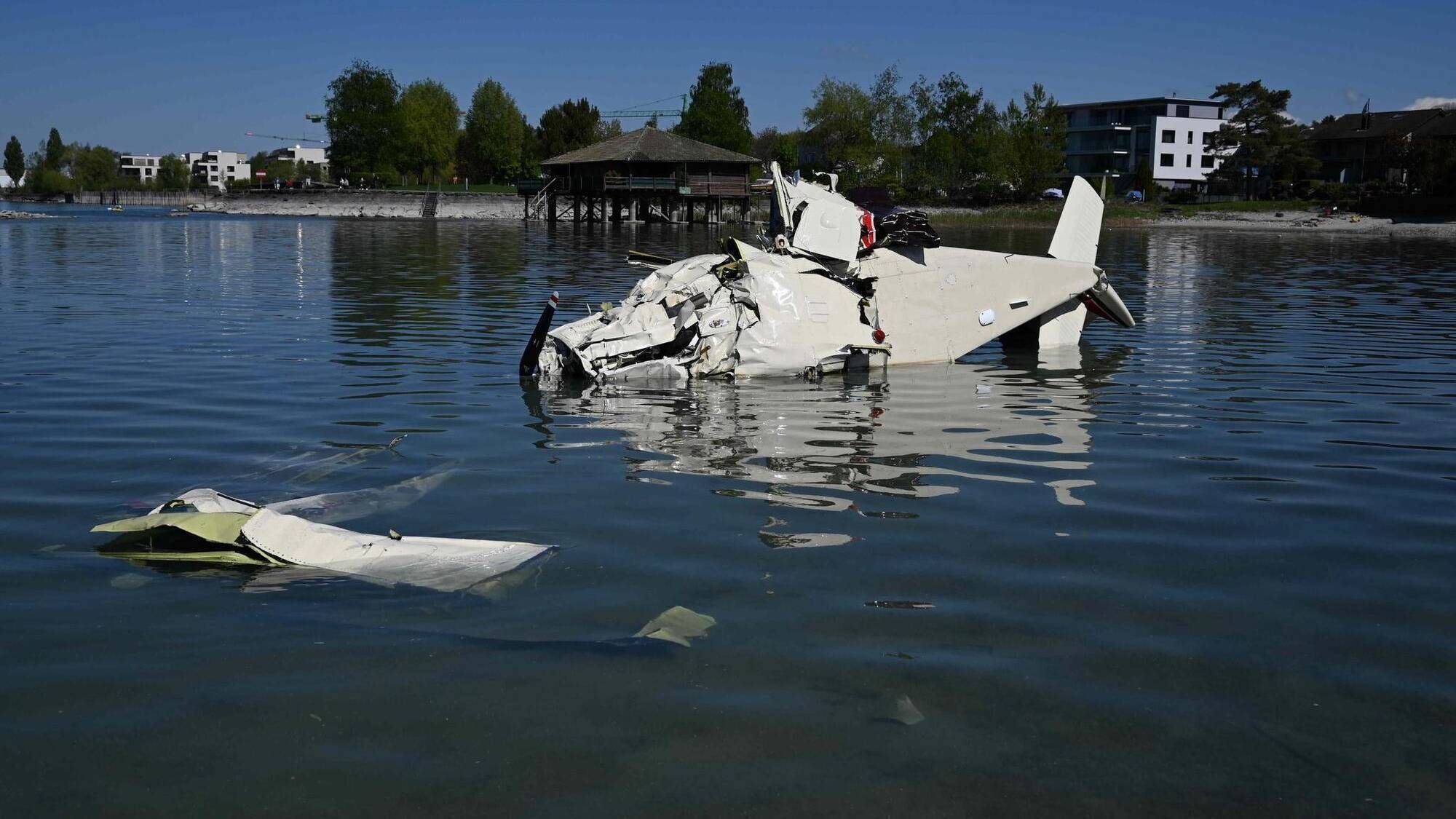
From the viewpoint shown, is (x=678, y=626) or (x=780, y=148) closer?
(x=678, y=626)

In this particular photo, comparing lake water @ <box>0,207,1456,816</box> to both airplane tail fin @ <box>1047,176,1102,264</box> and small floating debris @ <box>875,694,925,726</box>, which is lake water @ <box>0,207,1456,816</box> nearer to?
small floating debris @ <box>875,694,925,726</box>

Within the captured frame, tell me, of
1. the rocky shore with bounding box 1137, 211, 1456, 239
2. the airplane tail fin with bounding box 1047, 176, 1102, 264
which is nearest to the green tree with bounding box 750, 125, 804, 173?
the rocky shore with bounding box 1137, 211, 1456, 239

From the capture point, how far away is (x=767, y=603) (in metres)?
6.34

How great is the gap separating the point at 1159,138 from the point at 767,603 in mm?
128752

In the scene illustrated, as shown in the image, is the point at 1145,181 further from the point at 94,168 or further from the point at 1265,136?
the point at 94,168

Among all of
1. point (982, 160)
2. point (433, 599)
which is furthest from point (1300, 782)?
point (982, 160)

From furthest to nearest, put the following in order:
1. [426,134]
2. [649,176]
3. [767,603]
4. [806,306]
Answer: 1. [426,134]
2. [649,176]
3. [806,306]
4. [767,603]

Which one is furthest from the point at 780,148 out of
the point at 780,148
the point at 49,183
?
the point at 49,183

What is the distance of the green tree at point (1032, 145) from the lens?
107 metres

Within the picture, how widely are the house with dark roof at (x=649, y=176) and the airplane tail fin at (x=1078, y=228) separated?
63.9m

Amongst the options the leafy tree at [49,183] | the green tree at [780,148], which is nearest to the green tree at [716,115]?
the green tree at [780,148]

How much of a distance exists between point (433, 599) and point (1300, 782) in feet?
14.4

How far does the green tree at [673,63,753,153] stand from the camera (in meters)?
124

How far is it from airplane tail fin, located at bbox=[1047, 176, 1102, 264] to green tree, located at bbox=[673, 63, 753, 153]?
10698 centimetres
